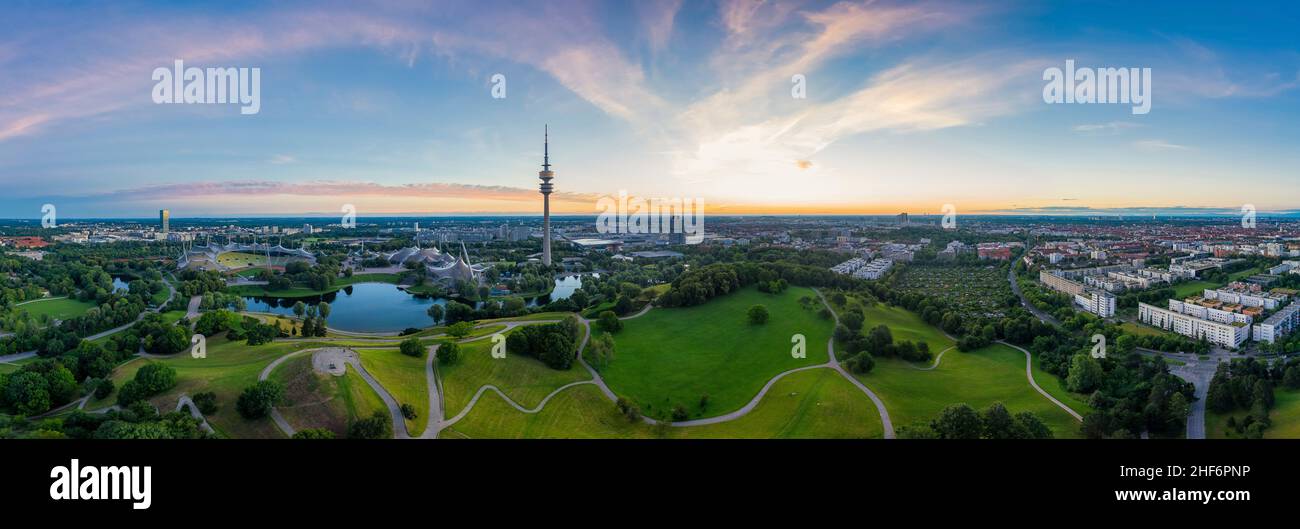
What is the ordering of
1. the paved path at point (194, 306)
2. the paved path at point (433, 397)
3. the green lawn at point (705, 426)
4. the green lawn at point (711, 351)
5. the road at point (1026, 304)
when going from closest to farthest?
the paved path at point (433, 397), the green lawn at point (705, 426), the green lawn at point (711, 351), the road at point (1026, 304), the paved path at point (194, 306)

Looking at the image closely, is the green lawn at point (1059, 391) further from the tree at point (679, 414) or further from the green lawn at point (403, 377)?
the green lawn at point (403, 377)

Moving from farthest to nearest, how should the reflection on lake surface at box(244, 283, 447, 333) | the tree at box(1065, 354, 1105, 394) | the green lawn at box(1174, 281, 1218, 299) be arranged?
the reflection on lake surface at box(244, 283, 447, 333), the green lawn at box(1174, 281, 1218, 299), the tree at box(1065, 354, 1105, 394)

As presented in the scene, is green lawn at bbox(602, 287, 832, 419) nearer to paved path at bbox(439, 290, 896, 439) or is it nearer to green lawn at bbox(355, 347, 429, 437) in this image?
paved path at bbox(439, 290, 896, 439)

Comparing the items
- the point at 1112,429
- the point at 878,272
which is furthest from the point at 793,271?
the point at 1112,429

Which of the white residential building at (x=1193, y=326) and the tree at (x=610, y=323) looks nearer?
the white residential building at (x=1193, y=326)

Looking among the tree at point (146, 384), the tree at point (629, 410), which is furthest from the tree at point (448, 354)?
the tree at point (146, 384)

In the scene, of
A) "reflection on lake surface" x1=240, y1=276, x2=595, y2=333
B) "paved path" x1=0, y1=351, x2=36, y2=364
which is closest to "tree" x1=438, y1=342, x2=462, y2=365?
"reflection on lake surface" x1=240, y1=276, x2=595, y2=333
